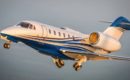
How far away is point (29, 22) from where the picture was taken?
28625 millimetres

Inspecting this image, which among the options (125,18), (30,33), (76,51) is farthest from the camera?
(125,18)

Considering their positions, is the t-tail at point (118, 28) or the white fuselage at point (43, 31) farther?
the t-tail at point (118, 28)

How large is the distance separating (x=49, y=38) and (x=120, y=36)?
738cm

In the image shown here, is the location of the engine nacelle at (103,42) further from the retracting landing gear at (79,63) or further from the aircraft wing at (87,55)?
the retracting landing gear at (79,63)

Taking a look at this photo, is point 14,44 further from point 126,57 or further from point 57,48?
point 126,57

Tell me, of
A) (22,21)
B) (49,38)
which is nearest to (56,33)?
(49,38)

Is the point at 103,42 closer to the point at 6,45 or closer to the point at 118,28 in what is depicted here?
the point at 118,28

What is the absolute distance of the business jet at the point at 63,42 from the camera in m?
27.8

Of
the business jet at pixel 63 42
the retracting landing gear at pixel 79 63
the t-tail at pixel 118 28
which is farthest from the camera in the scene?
the t-tail at pixel 118 28

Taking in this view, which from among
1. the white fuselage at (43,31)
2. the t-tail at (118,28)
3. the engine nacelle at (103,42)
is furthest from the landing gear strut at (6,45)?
the t-tail at (118,28)

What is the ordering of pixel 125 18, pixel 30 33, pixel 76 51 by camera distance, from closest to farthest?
pixel 30 33, pixel 76 51, pixel 125 18

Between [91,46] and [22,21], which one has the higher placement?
[22,21]

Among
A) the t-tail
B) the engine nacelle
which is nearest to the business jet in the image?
the engine nacelle

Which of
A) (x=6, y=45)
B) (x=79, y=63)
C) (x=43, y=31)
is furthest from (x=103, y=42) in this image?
(x=6, y=45)
